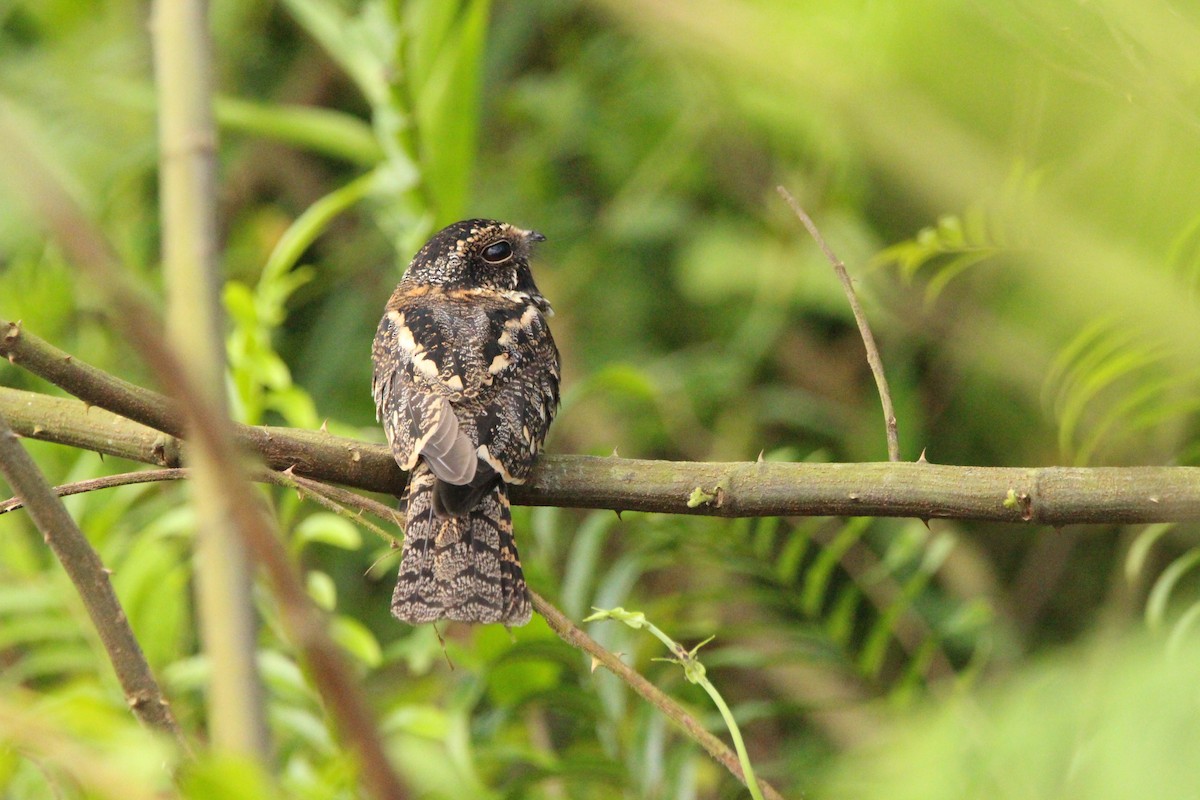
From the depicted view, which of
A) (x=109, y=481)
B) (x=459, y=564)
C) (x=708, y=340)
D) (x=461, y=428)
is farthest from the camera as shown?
(x=708, y=340)

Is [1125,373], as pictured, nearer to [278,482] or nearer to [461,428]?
[461,428]

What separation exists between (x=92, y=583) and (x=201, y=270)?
0.87 meters

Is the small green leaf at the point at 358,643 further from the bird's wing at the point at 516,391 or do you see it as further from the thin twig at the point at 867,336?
the thin twig at the point at 867,336

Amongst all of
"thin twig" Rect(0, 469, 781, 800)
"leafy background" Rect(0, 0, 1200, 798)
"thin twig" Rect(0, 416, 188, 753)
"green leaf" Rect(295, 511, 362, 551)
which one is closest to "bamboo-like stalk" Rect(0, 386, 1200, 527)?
"thin twig" Rect(0, 469, 781, 800)

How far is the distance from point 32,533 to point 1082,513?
3.43m

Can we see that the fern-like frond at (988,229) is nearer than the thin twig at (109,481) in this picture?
No

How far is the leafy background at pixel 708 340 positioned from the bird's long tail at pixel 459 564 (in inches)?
11.7

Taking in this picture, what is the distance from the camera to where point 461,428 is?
2.87m

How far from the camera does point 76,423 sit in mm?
2256

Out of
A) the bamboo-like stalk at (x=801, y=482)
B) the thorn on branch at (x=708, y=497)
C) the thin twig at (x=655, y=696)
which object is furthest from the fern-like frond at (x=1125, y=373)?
the thin twig at (x=655, y=696)

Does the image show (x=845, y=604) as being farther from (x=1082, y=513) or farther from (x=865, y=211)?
(x=865, y=211)

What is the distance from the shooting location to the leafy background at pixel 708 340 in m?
1.31

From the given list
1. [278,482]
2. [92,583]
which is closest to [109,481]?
[278,482]

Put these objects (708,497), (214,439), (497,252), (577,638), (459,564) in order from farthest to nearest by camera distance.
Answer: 1. (497,252)
2. (459,564)
3. (708,497)
4. (577,638)
5. (214,439)
